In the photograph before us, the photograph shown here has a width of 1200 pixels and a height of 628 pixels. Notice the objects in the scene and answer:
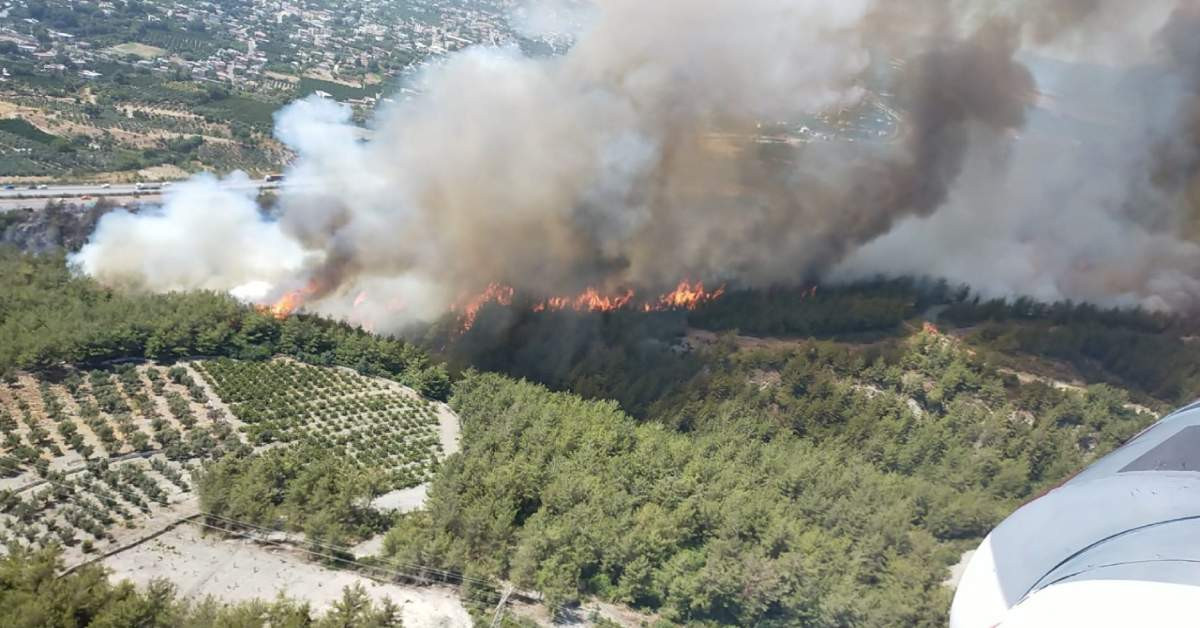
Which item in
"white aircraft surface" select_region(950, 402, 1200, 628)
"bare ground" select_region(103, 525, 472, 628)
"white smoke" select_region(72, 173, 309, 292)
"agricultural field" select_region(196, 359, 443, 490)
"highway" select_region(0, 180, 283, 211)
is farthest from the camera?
"highway" select_region(0, 180, 283, 211)

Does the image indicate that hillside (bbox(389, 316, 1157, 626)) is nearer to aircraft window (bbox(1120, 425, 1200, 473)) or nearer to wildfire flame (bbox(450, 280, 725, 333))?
wildfire flame (bbox(450, 280, 725, 333))

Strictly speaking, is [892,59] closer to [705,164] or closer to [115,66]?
[705,164]

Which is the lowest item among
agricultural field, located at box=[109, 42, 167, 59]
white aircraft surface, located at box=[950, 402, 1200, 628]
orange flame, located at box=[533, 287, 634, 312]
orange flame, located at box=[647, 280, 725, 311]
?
orange flame, located at box=[647, 280, 725, 311]

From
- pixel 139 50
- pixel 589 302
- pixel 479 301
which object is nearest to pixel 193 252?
pixel 479 301

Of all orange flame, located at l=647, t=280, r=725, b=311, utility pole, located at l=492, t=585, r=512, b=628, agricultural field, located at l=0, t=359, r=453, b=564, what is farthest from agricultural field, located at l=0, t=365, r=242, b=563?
orange flame, located at l=647, t=280, r=725, b=311

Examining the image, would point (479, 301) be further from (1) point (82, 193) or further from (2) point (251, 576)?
(1) point (82, 193)

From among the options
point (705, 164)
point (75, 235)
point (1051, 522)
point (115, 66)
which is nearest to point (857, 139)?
point (705, 164)

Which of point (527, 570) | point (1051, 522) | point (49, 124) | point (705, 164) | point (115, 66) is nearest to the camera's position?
point (1051, 522)
